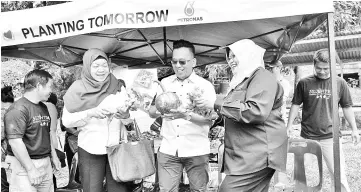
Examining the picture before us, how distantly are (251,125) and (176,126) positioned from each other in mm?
902

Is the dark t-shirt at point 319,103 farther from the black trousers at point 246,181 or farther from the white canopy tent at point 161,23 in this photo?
the black trousers at point 246,181

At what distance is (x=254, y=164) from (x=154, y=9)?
165 centimetres

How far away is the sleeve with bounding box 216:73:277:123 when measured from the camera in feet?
9.42

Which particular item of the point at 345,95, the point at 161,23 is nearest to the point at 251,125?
the point at 161,23

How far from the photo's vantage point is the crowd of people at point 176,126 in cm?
301

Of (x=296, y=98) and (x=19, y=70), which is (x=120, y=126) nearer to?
(x=296, y=98)

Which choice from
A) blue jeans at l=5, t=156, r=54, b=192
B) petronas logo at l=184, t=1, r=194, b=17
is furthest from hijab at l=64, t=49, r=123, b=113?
petronas logo at l=184, t=1, r=194, b=17

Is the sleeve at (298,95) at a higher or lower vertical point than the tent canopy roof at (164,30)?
lower

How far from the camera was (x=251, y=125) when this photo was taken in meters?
3.04

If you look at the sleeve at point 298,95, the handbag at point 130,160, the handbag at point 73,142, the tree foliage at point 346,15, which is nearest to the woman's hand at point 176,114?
the handbag at point 130,160

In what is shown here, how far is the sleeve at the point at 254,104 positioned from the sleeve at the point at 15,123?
1990mm

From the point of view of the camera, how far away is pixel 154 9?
3533 millimetres

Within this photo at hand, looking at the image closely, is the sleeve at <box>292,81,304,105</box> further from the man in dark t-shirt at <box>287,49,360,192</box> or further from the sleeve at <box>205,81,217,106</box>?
the sleeve at <box>205,81,217,106</box>

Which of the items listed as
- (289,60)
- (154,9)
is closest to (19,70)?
(289,60)
